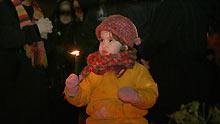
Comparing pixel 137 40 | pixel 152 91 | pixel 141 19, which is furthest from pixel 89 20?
pixel 152 91

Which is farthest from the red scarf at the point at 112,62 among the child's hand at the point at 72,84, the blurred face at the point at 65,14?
the blurred face at the point at 65,14

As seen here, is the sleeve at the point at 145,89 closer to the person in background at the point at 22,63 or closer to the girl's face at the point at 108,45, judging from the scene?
the girl's face at the point at 108,45

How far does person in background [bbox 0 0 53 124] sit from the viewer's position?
5.46ft

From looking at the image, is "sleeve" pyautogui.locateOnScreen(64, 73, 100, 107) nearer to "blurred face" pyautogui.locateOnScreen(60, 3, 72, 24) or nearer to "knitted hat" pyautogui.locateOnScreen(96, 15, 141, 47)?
"knitted hat" pyautogui.locateOnScreen(96, 15, 141, 47)

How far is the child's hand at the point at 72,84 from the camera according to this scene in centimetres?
130

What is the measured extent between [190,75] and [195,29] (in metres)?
0.41

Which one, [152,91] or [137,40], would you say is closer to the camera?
[152,91]

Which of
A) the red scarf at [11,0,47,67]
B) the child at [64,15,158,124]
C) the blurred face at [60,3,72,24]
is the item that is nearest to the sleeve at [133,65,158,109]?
the child at [64,15,158,124]

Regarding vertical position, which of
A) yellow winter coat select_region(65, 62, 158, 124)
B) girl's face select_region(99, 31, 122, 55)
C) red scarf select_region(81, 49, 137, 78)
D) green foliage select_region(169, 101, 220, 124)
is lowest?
green foliage select_region(169, 101, 220, 124)

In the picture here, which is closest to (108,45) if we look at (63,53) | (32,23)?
(32,23)

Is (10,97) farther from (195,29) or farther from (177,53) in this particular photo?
(195,29)

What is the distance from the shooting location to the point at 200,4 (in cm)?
199

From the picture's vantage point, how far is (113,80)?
4.77ft

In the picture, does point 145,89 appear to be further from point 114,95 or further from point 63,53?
point 63,53
